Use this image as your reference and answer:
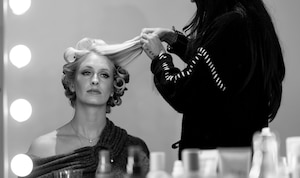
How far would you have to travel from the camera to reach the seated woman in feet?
4.55

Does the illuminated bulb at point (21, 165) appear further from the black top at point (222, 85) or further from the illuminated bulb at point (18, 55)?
the black top at point (222, 85)

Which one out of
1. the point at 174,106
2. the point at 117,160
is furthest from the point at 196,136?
the point at 117,160

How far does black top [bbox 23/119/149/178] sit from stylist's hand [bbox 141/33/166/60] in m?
0.23

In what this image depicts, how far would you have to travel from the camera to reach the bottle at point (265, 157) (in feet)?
3.27

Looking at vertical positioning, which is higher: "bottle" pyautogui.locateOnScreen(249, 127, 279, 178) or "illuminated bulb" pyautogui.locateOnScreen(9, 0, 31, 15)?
"illuminated bulb" pyautogui.locateOnScreen(9, 0, 31, 15)

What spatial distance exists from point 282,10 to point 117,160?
62cm

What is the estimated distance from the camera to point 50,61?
147cm

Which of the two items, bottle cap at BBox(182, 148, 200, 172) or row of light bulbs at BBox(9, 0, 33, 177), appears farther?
row of light bulbs at BBox(9, 0, 33, 177)

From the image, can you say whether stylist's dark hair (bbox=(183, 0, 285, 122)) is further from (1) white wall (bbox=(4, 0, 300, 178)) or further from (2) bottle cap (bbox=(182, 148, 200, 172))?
(2) bottle cap (bbox=(182, 148, 200, 172))

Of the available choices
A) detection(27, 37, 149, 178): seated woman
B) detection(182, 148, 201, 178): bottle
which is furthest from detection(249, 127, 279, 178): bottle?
detection(27, 37, 149, 178): seated woman

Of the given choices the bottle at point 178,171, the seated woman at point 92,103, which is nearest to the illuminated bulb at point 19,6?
the seated woman at point 92,103

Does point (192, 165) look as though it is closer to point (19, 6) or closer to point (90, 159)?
point (90, 159)

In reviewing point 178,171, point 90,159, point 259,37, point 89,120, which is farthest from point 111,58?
point 178,171

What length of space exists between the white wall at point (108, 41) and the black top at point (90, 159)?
0.25 feet
